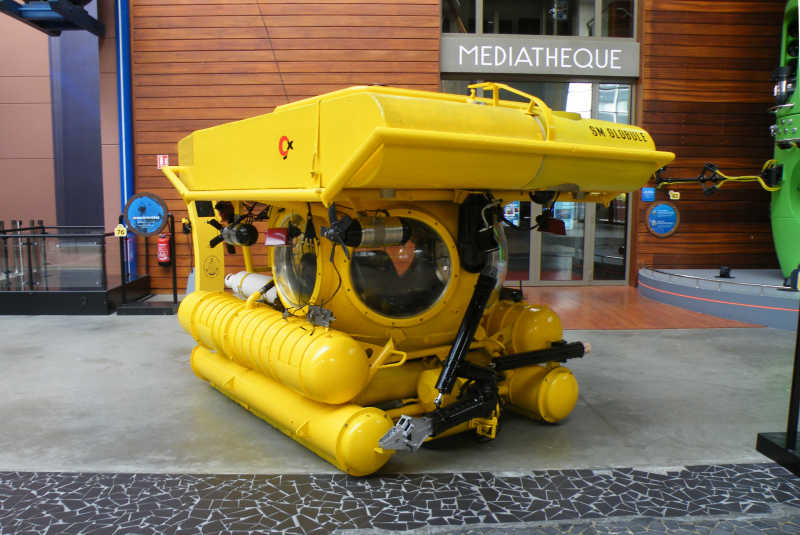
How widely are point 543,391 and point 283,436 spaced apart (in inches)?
65.6

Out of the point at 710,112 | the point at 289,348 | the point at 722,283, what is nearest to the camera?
the point at 289,348

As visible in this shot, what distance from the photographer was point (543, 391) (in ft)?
13.2

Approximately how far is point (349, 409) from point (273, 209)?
1.84 metres

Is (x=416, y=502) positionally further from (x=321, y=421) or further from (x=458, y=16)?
(x=458, y=16)

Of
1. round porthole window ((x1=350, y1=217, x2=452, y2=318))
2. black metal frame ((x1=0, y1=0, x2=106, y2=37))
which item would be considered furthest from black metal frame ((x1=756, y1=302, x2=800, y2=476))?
black metal frame ((x1=0, y1=0, x2=106, y2=37))

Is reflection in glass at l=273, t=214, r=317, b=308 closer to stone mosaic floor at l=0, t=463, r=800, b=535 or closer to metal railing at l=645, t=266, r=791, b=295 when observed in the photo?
stone mosaic floor at l=0, t=463, r=800, b=535

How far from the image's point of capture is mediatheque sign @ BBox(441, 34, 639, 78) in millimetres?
9133

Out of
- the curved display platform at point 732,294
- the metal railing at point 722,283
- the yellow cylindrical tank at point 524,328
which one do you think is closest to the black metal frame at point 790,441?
the yellow cylindrical tank at point 524,328

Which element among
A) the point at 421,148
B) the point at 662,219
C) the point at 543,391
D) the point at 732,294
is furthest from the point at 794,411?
the point at 662,219

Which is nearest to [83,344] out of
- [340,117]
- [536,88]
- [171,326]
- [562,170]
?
[171,326]

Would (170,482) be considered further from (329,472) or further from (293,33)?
(293,33)

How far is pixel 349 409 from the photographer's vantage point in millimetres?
3393

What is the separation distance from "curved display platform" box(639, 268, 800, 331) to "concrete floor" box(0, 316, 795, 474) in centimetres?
75

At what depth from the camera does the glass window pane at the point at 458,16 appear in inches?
363
